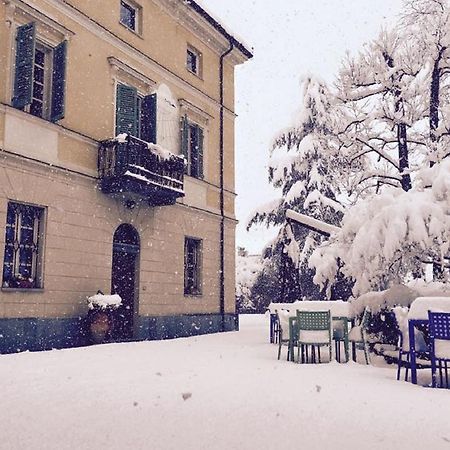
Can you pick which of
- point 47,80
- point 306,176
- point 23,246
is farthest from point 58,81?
point 306,176

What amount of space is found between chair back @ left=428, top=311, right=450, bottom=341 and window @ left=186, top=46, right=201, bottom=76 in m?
12.4

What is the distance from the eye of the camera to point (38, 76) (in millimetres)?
11094

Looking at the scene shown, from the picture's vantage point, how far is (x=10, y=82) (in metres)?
10.2

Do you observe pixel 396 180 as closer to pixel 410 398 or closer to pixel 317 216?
pixel 317 216

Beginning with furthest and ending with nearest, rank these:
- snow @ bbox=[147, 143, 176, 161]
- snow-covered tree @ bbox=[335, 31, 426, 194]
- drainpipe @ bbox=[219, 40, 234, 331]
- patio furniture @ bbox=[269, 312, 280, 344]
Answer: drainpipe @ bbox=[219, 40, 234, 331]
snow-covered tree @ bbox=[335, 31, 426, 194]
snow @ bbox=[147, 143, 176, 161]
patio furniture @ bbox=[269, 312, 280, 344]

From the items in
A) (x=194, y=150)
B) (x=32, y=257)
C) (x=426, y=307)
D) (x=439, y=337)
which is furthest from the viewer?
(x=194, y=150)

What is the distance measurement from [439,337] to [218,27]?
44.1ft

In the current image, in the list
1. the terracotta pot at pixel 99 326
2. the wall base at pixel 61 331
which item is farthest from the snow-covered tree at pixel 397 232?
the wall base at pixel 61 331

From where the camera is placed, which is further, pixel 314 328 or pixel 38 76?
pixel 38 76

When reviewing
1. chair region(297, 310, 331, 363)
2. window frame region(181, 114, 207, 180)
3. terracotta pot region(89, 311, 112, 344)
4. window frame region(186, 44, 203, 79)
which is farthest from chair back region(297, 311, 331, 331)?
window frame region(186, 44, 203, 79)

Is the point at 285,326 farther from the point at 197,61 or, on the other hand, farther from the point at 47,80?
the point at 197,61

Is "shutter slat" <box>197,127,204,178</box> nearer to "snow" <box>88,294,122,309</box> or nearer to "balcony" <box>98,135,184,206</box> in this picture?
"balcony" <box>98,135,184,206</box>

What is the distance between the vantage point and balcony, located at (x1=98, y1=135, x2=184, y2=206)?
11.8 m

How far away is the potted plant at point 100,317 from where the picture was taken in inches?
431
